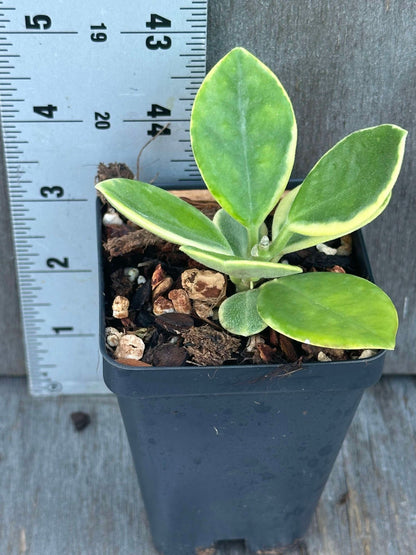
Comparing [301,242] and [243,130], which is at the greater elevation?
[243,130]

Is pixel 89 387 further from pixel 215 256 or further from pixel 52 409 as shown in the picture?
pixel 215 256

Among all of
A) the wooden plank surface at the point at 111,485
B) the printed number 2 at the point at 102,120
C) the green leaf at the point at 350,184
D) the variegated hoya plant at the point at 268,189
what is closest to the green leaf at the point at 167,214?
the variegated hoya plant at the point at 268,189

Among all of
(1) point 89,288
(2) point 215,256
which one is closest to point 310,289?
(2) point 215,256

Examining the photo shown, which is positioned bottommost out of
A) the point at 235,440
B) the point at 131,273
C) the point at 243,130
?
the point at 235,440

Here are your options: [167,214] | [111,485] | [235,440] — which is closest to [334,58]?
[167,214]

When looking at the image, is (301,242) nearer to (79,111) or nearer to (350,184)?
(350,184)

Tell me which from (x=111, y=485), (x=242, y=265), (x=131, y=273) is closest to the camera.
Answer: (x=242, y=265)

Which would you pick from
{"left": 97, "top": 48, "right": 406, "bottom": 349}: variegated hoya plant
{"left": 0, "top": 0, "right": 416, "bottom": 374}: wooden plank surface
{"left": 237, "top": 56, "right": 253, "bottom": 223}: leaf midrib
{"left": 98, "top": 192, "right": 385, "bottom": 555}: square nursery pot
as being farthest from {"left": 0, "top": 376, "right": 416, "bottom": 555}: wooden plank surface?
{"left": 237, "top": 56, "right": 253, "bottom": 223}: leaf midrib

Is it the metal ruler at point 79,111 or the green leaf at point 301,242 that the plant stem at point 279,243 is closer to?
the green leaf at point 301,242
